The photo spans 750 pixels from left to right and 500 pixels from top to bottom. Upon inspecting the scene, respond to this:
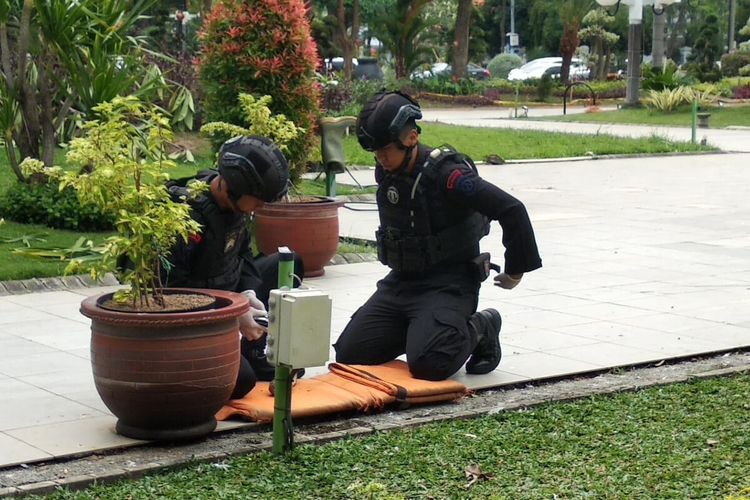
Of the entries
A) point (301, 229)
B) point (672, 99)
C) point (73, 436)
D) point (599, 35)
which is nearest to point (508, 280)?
point (73, 436)

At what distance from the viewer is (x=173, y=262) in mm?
6141

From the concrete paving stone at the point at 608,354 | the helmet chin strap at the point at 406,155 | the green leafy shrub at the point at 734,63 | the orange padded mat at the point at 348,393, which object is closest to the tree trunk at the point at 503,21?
the green leafy shrub at the point at 734,63

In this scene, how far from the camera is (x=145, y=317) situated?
5.35 meters

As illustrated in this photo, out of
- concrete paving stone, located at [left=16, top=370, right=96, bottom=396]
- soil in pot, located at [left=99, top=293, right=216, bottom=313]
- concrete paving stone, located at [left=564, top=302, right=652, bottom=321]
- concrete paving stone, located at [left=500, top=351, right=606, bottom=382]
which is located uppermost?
soil in pot, located at [left=99, top=293, right=216, bottom=313]

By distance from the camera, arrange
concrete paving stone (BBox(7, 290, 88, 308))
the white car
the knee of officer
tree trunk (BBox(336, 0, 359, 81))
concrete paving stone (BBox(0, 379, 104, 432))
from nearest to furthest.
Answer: concrete paving stone (BBox(0, 379, 104, 432)), the knee of officer, concrete paving stone (BBox(7, 290, 88, 308)), tree trunk (BBox(336, 0, 359, 81)), the white car

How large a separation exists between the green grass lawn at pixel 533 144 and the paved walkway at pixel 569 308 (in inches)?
256

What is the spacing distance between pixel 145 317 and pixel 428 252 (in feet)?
6.32

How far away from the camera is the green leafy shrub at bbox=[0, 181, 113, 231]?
38.2 ft

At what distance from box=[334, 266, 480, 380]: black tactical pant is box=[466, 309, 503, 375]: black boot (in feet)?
0.36

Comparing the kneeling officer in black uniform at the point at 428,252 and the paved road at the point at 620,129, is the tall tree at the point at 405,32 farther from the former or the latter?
the kneeling officer in black uniform at the point at 428,252

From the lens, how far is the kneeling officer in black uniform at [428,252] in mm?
6578

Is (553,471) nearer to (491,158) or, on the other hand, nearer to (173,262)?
(173,262)

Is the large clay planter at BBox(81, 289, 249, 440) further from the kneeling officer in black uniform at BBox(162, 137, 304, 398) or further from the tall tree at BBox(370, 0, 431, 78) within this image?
the tall tree at BBox(370, 0, 431, 78)

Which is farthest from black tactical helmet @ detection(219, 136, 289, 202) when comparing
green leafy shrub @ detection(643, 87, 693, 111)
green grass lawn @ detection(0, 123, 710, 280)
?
green leafy shrub @ detection(643, 87, 693, 111)
